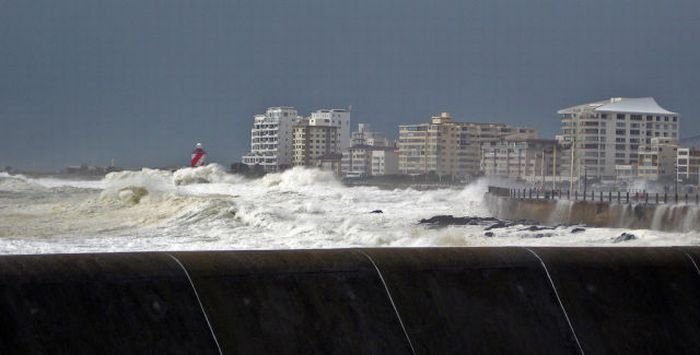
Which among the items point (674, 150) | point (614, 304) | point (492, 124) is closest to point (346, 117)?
point (492, 124)

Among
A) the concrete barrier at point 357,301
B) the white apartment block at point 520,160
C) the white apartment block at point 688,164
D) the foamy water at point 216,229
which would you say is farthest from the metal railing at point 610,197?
the white apartment block at point 520,160

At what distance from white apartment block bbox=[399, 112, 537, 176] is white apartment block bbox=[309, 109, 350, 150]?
36.3ft

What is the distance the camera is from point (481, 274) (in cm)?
809

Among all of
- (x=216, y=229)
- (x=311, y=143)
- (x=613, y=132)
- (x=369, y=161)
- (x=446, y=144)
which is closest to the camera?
(x=216, y=229)

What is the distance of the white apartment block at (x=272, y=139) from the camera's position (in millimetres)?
149625

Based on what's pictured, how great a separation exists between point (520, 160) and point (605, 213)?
8162 cm

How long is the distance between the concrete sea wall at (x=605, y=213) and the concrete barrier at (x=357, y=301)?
27.3 meters

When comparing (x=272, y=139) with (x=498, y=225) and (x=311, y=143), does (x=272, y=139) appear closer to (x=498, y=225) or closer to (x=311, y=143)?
(x=311, y=143)

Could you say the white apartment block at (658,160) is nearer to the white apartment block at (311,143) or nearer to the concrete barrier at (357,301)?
the white apartment block at (311,143)

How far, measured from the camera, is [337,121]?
166625 mm

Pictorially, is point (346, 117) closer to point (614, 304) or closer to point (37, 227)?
point (37, 227)

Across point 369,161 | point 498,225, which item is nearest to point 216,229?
point 498,225

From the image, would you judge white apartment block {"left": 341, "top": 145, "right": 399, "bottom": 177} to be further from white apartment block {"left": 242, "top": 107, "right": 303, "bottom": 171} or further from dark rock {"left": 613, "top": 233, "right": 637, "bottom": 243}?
dark rock {"left": 613, "top": 233, "right": 637, "bottom": 243}

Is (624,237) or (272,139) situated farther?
(272,139)
